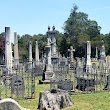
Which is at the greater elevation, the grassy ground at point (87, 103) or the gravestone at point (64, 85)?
the gravestone at point (64, 85)

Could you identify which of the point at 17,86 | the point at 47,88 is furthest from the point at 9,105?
the point at 47,88

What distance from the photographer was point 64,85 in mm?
18703

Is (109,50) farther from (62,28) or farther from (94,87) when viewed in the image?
(94,87)

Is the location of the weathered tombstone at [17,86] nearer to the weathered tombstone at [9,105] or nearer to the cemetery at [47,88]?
the cemetery at [47,88]

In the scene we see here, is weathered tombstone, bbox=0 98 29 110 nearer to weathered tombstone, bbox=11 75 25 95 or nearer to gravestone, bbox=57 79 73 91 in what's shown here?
weathered tombstone, bbox=11 75 25 95

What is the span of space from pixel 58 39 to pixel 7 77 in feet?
240

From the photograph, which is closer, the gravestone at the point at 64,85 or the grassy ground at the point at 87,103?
the grassy ground at the point at 87,103

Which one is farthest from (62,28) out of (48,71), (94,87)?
(94,87)

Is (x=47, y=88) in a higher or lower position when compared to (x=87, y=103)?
higher

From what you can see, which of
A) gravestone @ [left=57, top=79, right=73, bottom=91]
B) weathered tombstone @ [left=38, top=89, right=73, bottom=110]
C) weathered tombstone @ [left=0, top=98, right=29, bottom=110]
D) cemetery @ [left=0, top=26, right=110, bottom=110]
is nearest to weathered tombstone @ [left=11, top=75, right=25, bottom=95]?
cemetery @ [left=0, top=26, right=110, bottom=110]

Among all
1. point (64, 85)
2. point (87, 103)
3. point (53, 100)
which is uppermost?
point (64, 85)

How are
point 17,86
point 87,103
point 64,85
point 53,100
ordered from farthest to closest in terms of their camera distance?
point 64,85
point 17,86
point 87,103
point 53,100

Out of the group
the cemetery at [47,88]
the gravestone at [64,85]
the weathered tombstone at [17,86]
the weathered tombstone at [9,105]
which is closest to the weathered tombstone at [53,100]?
the cemetery at [47,88]

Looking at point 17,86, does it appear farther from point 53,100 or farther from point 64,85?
point 53,100
